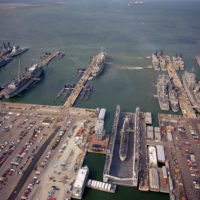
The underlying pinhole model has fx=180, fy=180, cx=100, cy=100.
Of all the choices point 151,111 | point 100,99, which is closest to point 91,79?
point 100,99

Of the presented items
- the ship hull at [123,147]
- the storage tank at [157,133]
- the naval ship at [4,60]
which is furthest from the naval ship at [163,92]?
the naval ship at [4,60]

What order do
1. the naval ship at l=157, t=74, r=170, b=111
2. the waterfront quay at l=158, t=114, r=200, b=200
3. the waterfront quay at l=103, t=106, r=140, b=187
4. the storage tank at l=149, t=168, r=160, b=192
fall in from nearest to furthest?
the storage tank at l=149, t=168, r=160, b=192
the waterfront quay at l=158, t=114, r=200, b=200
the waterfront quay at l=103, t=106, r=140, b=187
the naval ship at l=157, t=74, r=170, b=111

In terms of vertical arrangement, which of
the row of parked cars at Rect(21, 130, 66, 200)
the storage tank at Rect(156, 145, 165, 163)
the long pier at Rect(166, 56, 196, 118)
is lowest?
the row of parked cars at Rect(21, 130, 66, 200)

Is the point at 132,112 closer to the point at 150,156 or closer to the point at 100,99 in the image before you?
the point at 100,99

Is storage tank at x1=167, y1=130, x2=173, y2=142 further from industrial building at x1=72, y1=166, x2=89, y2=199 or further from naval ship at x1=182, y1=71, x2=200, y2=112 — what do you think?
industrial building at x1=72, y1=166, x2=89, y2=199

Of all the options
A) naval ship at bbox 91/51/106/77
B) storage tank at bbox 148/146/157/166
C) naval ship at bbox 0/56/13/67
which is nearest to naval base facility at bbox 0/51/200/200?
storage tank at bbox 148/146/157/166

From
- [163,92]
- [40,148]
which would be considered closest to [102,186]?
[40,148]
